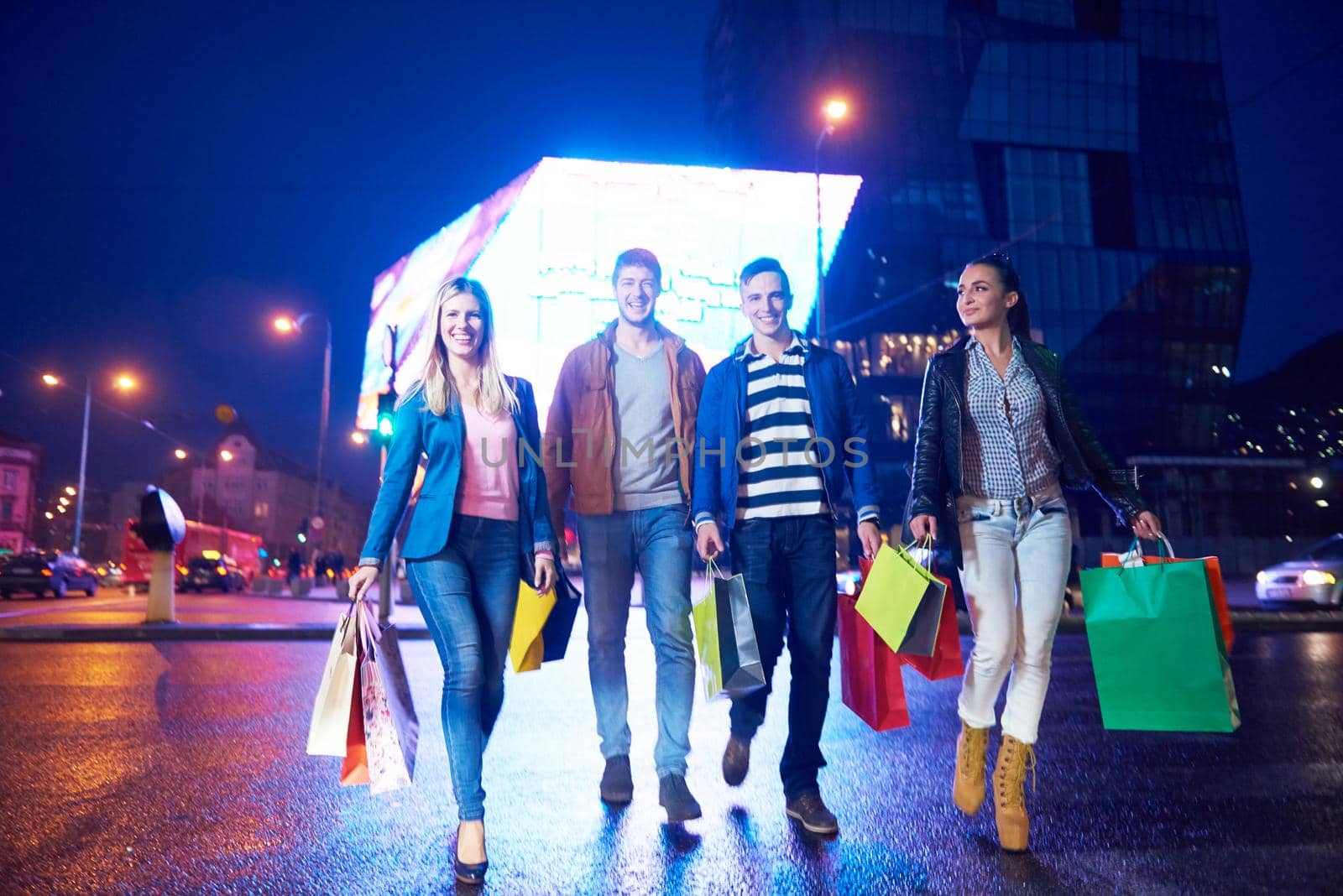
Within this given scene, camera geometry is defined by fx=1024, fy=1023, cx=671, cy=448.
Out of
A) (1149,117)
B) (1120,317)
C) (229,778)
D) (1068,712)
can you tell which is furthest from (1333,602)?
(1149,117)

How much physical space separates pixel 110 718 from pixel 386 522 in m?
3.73

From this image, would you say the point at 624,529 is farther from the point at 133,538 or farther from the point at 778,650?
the point at 133,538

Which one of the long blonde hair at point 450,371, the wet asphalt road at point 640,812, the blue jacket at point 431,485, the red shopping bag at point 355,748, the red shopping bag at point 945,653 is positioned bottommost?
the wet asphalt road at point 640,812

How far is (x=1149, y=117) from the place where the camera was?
2224 inches

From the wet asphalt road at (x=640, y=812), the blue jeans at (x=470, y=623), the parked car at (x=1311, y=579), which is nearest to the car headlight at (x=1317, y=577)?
the parked car at (x=1311, y=579)

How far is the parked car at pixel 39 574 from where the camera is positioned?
2628 cm

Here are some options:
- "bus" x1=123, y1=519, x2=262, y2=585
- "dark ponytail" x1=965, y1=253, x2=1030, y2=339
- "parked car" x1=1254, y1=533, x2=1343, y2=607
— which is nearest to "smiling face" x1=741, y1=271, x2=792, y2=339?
"dark ponytail" x1=965, y1=253, x2=1030, y2=339

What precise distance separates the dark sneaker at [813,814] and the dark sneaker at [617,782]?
0.68m

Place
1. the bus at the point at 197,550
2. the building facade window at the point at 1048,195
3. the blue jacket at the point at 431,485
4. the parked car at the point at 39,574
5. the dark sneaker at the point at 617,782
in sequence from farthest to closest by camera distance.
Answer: the building facade window at the point at 1048,195 → the bus at the point at 197,550 → the parked car at the point at 39,574 → the dark sneaker at the point at 617,782 → the blue jacket at the point at 431,485

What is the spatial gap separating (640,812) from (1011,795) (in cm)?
138

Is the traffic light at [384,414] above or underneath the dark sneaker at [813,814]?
above

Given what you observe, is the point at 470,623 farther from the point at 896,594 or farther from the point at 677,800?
the point at 896,594

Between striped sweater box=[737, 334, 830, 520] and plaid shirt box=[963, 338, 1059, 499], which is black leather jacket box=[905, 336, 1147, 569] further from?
striped sweater box=[737, 334, 830, 520]

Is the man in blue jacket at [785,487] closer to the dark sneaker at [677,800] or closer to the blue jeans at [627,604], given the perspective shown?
the blue jeans at [627,604]
